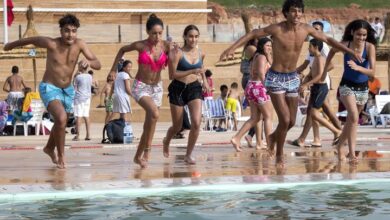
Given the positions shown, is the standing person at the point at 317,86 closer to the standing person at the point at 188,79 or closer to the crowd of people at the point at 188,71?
the crowd of people at the point at 188,71

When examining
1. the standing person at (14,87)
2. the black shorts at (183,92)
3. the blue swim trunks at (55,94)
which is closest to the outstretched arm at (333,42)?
the black shorts at (183,92)

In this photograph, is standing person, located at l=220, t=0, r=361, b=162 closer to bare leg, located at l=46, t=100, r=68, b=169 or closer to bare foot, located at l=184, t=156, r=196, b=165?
bare foot, located at l=184, t=156, r=196, b=165

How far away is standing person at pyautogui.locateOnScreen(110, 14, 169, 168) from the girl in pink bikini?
2.70m

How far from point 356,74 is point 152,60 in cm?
252

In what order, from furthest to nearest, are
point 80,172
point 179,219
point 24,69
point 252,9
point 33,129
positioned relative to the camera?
point 252,9
point 24,69
point 33,129
point 80,172
point 179,219

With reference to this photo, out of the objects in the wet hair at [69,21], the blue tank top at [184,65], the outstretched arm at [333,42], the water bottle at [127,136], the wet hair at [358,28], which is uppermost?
the wet hair at [69,21]

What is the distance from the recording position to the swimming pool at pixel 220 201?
9562 millimetres

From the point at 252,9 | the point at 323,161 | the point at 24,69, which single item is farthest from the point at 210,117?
the point at 252,9

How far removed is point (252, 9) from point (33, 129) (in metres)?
52.9

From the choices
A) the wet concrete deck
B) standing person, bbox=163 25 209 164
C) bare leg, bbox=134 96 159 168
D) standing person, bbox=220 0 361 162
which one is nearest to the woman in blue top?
standing person, bbox=220 0 361 162

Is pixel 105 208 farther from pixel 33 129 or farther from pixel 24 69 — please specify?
pixel 24 69

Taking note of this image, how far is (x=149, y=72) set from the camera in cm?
1384

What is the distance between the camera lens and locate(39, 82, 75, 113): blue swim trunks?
13.6 metres

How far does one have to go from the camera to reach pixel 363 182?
37.8 ft
